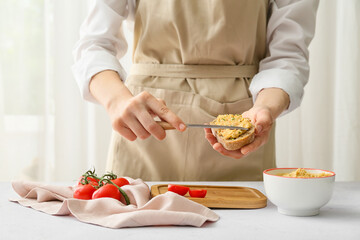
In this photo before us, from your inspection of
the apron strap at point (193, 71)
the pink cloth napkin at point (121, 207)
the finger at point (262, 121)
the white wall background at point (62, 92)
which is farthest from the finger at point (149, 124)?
the white wall background at point (62, 92)

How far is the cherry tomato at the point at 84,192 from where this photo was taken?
1.07 m

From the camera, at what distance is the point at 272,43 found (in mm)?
1570

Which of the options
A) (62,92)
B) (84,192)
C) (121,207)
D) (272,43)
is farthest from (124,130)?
(62,92)

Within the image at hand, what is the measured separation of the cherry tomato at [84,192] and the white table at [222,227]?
4.1 inches

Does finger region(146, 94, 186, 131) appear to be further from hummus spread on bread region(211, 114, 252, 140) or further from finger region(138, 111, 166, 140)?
hummus spread on bread region(211, 114, 252, 140)

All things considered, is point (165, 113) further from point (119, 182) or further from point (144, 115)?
point (119, 182)

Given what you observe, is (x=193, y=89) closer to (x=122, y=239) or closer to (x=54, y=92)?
(x=122, y=239)

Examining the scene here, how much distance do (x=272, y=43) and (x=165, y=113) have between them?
593 mm

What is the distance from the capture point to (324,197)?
0.97 metres

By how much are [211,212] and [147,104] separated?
34 cm

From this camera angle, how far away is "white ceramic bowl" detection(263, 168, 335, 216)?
956 millimetres

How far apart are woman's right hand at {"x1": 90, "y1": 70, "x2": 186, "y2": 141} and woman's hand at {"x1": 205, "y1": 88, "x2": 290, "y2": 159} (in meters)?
0.16

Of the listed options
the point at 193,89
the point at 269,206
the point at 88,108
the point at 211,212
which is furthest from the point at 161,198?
the point at 88,108

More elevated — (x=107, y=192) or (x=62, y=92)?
(x=62, y=92)
